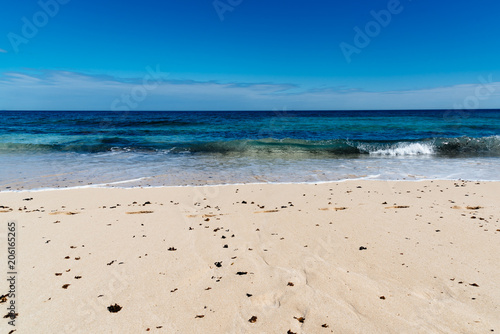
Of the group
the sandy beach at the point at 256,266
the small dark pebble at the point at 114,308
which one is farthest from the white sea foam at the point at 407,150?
the small dark pebble at the point at 114,308

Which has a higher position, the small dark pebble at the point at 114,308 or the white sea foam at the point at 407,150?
the small dark pebble at the point at 114,308

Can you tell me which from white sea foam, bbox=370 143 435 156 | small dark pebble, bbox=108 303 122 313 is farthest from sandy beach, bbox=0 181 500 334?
white sea foam, bbox=370 143 435 156

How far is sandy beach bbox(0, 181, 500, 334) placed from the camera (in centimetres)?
279

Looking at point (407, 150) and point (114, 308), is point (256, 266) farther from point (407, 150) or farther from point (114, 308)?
point (407, 150)

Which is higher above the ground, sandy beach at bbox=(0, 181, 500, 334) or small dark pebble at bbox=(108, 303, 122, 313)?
small dark pebble at bbox=(108, 303, 122, 313)

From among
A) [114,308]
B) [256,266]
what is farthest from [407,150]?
[114,308]

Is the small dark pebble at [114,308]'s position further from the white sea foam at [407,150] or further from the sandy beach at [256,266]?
the white sea foam at [407,150]

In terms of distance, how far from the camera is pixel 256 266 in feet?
12.2

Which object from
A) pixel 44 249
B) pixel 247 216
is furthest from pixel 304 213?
pixel 44 249

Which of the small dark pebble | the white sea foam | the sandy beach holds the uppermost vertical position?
the small dark pebble

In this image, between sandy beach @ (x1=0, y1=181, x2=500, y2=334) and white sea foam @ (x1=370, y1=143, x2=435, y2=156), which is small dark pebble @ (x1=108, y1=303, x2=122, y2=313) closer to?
sandy beach @ (x1=0, y1=181, x2=500, y2=334)

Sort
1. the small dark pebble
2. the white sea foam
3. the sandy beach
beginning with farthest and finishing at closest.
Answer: the white sea foam < the small dark pebble < the sandy beach

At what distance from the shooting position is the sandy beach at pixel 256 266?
2789 millimetres

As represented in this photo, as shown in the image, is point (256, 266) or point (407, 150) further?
point (407, 150)
